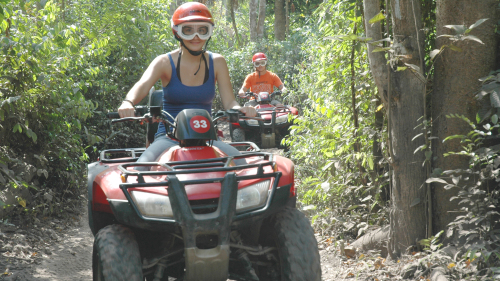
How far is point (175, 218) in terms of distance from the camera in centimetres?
263

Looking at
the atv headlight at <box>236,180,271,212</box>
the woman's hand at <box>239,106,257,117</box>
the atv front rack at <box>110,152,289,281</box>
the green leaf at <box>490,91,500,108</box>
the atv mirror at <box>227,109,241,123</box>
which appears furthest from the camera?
the woman's hand at <box>239,106,257,117</box>

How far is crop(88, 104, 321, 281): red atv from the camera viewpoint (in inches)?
105

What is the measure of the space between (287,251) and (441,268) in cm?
135

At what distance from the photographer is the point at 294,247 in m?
2.89

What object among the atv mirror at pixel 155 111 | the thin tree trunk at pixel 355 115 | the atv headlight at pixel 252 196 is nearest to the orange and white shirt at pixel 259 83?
the thin tree trunk at pixel 355 115

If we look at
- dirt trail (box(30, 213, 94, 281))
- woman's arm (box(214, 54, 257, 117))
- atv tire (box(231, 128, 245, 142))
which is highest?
woman's arm (box(214, 54, 257, 117))

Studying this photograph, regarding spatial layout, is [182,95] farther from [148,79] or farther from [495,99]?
[495,99]

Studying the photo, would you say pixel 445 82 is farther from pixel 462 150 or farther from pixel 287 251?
pixel 287 251

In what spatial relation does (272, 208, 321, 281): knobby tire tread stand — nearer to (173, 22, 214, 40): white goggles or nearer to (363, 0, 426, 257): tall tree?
(363, 0, 426, 257): tall tree

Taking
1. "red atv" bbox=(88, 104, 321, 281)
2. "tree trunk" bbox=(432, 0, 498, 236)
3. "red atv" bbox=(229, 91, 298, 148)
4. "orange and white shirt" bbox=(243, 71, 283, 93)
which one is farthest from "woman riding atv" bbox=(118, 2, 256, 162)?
"orange and white shirt" bbox=(243, 71, 283, 93)

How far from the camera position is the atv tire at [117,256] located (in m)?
2.66

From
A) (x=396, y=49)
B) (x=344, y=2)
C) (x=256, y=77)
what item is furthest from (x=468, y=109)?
(x=256, y=77)

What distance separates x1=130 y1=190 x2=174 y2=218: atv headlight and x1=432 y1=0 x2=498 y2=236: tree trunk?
226 centimetres

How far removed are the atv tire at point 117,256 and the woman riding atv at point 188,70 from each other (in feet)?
3.51
